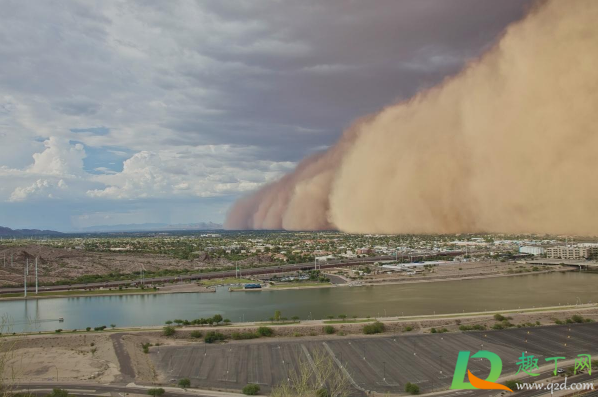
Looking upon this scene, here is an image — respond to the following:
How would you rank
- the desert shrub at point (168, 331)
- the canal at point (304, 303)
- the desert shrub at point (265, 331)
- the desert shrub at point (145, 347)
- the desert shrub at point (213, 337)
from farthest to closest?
1. the canal at point (304, 303)
2. the desert shrub at point (168, 331)
3. the desert shrub at point (265, 331)
4. the desert shrub at point (213, 337)
5. the desert shrub at point (145, 347)

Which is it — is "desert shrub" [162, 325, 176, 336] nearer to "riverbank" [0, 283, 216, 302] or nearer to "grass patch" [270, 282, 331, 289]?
"riverbank" [0, 283, 216, 302]

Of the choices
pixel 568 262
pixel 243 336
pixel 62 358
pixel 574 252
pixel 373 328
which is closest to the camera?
pixel 62 358

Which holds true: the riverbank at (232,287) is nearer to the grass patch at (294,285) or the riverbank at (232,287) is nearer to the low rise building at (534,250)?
the grass patch at (294,285)

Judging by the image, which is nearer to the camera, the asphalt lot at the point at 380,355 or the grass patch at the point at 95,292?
the asphalt lot at the point at 380,355

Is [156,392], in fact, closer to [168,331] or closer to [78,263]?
[168,331]

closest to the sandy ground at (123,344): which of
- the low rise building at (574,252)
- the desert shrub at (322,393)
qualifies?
the desert shrub at (322,393)

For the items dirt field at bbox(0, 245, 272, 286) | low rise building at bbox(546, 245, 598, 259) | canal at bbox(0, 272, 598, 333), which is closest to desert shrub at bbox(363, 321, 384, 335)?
canal at bbox(0, 272, 598, 333)

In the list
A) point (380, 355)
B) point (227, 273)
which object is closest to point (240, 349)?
point (380, 355)
